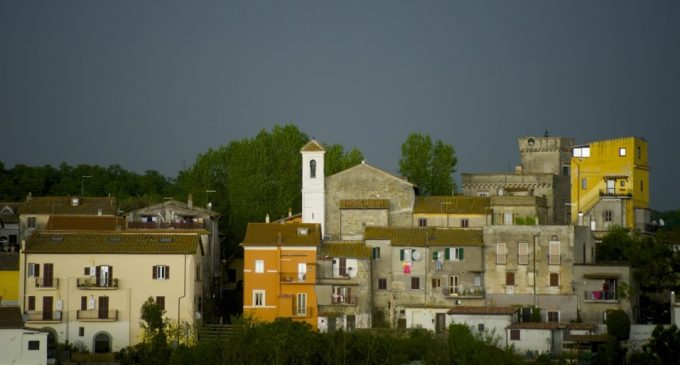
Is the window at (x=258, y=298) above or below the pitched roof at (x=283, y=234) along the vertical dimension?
Answer: below

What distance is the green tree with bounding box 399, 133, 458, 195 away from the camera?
318 ft

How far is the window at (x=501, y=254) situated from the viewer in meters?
77.2

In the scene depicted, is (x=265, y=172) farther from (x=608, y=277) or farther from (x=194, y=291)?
(x=608, y=277)

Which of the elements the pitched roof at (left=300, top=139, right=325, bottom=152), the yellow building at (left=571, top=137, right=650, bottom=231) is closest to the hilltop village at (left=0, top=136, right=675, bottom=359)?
the pitched roof at (left=300, top=139, right=325, bottom=152)

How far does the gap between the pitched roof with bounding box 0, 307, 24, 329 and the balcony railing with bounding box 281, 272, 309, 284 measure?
12.9 m

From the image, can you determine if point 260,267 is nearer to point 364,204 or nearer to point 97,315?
point 364,204

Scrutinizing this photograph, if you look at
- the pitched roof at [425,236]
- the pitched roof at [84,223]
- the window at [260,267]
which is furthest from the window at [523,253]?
the pitched roof at [84,223]

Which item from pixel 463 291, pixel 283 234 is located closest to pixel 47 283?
pixel 283 234

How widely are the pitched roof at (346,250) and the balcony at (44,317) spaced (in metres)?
13.0

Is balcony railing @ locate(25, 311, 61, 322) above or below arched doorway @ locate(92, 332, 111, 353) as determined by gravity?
above

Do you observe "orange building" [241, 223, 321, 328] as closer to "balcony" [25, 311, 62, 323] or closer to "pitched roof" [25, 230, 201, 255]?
"pitched roof" [25, 230, 201, 255]

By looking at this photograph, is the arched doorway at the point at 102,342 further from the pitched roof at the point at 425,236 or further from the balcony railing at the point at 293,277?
the pitched roof at the point at 425,236

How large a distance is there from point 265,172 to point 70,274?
19730 millimetres

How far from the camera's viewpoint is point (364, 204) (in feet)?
270
